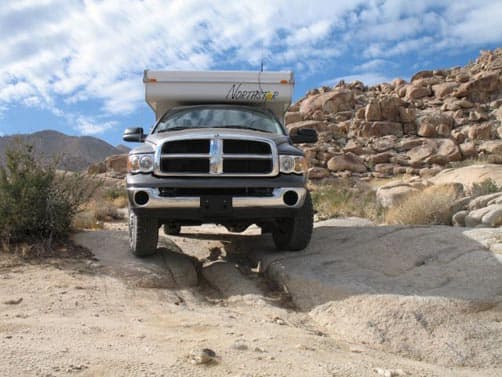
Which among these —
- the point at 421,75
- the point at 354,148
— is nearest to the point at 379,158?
the point at 354,148

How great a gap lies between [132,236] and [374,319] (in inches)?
120

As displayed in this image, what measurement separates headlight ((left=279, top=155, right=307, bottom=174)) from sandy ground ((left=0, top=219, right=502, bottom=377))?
1.29m

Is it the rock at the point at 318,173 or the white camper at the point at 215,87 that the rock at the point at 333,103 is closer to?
the rock at the point at 318,173

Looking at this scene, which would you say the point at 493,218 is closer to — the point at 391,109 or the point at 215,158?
the point at 215,158

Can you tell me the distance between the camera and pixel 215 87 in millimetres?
7684

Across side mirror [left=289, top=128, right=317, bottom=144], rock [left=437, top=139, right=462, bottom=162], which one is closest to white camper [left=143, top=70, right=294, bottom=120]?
side mirror [left=289, top=128, right=317, bottom=144]

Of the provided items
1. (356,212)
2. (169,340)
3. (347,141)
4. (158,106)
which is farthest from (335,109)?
(169,340)

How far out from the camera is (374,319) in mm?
4070

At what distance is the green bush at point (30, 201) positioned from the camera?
631cm

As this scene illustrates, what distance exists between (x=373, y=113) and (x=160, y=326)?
98.9 ft

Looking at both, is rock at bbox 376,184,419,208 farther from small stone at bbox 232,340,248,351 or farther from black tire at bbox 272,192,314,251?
small stone at bbox 232,340,248,351

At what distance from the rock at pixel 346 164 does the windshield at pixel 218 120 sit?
785 inches

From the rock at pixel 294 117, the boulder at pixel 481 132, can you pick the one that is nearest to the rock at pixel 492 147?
the boulder at pixel 481 132

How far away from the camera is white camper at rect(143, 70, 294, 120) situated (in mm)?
7684
